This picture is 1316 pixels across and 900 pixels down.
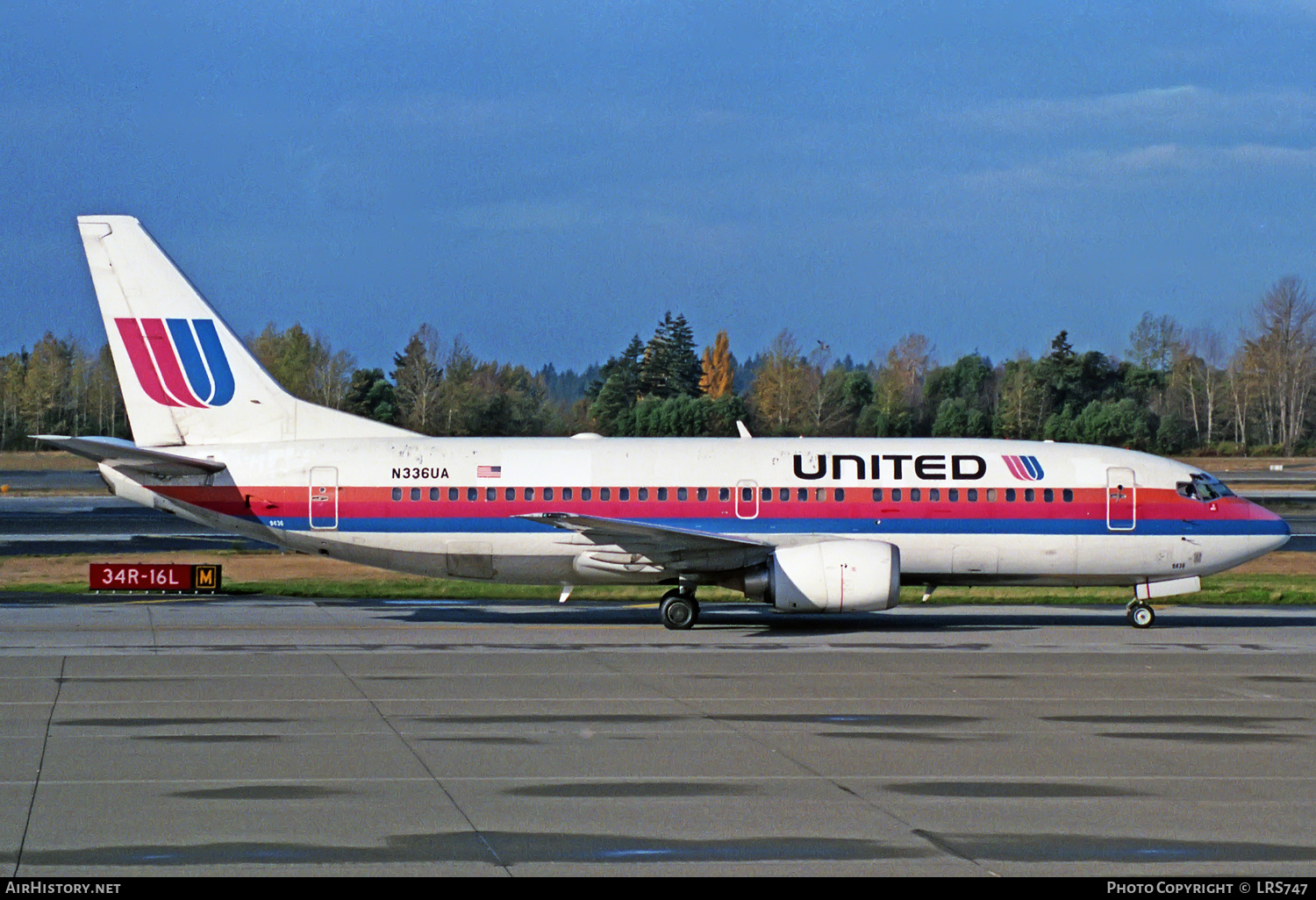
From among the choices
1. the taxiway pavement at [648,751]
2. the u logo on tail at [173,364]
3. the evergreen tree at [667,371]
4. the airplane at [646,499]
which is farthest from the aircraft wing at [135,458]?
the evergreen tree at [667,371]

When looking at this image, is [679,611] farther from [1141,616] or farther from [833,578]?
[1141,616]

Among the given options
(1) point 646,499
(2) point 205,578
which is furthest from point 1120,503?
(2) point 205,578

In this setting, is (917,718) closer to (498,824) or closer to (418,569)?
(498,824)

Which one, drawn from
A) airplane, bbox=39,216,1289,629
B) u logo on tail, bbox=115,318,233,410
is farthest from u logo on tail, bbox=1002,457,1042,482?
u logo on tail, bbox=115,318,233,410

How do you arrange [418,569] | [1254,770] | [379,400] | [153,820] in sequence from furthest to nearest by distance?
[379,400] → [418,569] → [1254,770] → [153,820]

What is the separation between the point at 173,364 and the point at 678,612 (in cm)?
1127

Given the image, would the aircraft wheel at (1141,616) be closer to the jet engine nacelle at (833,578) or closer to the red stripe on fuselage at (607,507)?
the red stripe on fuselage at (607,507)

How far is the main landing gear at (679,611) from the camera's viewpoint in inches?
1077

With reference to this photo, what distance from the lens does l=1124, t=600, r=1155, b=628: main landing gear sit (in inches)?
1105

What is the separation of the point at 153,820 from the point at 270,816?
91 cm

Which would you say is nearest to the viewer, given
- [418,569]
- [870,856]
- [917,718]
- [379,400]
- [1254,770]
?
[870,856]

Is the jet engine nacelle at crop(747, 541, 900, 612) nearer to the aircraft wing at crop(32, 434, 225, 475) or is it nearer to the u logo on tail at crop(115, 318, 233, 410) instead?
the aircraft wing at crop(32, 434, 225, 475)
